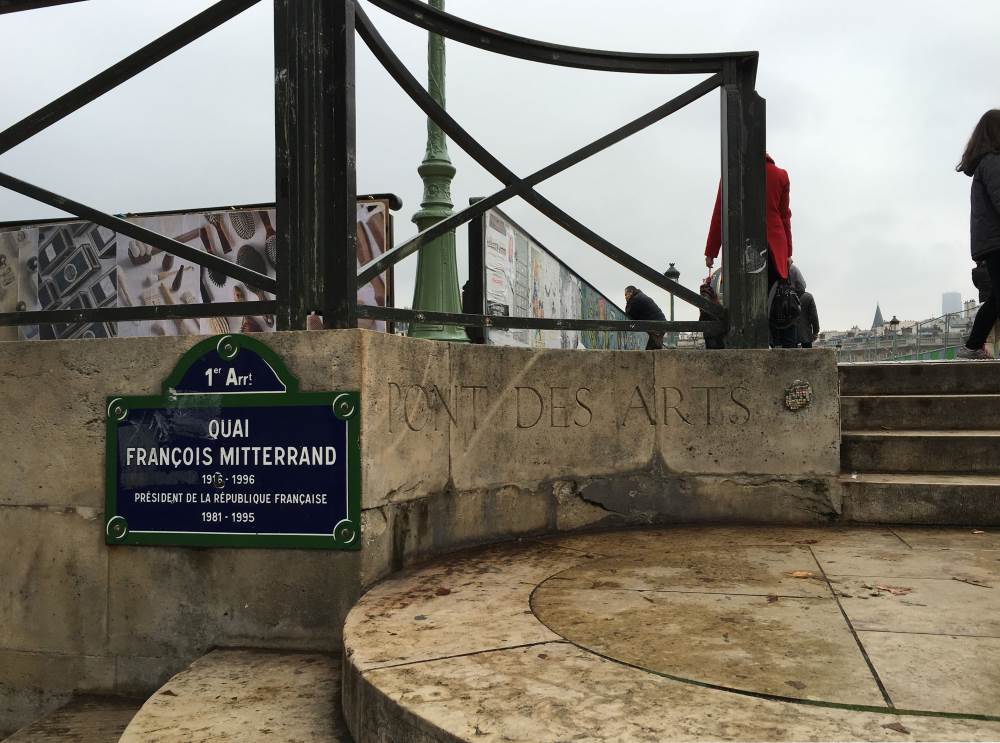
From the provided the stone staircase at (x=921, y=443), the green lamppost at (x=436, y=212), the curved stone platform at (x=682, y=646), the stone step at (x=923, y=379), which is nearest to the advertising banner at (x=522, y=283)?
the green lamppost at (x=436, y=212)

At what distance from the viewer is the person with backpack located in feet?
15.2

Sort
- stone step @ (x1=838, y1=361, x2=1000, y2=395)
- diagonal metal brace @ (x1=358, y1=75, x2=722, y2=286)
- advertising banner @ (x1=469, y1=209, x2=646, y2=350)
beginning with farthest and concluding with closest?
1. advertising banner @ (x1=469, y1=209, x2=646, y2=350)
2. stone step @ (x1=838, y1=361, x2=1000, y2=395)
3. diagonal metal brace @ (x1=358, y1=75, x2=722, y2=286)

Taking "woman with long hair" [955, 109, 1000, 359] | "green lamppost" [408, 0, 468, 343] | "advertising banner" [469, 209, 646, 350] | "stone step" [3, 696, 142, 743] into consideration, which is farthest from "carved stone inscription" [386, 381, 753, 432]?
"green lamppost" [408, 0, 468, 343]

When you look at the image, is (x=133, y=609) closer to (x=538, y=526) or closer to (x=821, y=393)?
(x=538, y=526)

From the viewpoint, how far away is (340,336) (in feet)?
8.96

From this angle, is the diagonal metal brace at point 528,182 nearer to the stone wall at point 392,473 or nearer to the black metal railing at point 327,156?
the black metal railing at point 327,156

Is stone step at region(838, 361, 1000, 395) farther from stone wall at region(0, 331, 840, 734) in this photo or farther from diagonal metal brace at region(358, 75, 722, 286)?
diagonal metal brace at region(358, 75, 722, 286)

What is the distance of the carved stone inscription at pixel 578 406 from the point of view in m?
3.42

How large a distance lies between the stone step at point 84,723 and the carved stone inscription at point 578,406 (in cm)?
151

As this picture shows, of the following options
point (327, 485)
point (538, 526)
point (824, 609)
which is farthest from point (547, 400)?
point (824, 609)

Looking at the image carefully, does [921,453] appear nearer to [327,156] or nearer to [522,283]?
[327,156]

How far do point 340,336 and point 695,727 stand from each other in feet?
5.55

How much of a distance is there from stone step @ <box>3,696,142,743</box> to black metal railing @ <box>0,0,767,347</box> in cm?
145

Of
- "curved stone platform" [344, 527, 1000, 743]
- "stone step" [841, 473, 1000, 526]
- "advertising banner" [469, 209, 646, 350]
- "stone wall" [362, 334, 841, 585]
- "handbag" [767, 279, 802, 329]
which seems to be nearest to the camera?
"curved stone platform" [344, 527, 1000, 743]
